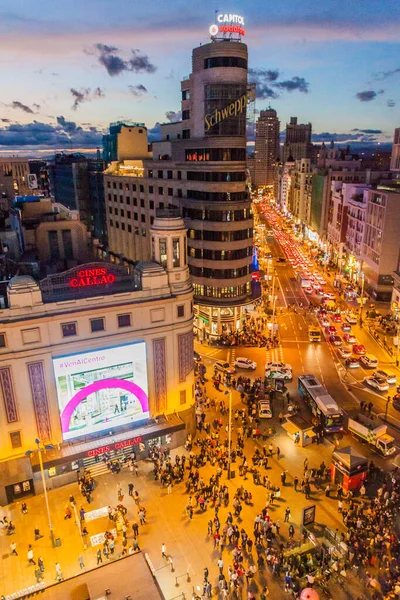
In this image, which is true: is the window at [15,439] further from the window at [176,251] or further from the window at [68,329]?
the window at [176,251]

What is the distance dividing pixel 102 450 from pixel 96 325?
1130cm

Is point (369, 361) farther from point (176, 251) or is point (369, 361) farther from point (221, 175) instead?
point (221, 175)

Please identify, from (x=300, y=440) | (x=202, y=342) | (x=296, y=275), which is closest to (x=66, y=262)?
(x=202, y=342)

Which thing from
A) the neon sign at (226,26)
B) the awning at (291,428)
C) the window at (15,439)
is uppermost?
the neon sign at (226,26)

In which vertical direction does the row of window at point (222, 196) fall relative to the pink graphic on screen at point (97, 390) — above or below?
above

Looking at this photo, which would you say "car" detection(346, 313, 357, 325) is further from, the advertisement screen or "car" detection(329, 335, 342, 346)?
the advertisement screen

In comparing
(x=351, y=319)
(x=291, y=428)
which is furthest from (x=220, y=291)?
(x=291, y=428)

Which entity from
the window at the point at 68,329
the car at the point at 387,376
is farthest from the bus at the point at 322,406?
the window at the point at 68,329

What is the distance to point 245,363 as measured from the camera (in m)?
62.5

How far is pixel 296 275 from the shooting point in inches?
4500

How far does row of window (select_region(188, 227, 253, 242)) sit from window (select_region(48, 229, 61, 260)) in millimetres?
23093

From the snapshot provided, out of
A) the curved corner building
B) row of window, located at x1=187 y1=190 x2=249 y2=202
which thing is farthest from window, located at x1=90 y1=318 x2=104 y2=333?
row of window, located at x1=187 y1=190 x2=249 y2=202

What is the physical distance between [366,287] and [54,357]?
72.7 metres

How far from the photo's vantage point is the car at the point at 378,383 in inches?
2212
